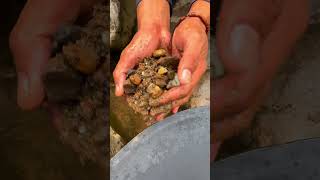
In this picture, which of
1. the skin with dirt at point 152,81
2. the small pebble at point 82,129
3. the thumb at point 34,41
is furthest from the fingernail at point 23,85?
the skin with dirt at point 152,81

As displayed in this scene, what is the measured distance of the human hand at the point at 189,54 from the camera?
1.17m

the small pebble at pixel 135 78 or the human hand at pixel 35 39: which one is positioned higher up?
the human hand at pixel 35 39

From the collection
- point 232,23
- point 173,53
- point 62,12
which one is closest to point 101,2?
point 62,12

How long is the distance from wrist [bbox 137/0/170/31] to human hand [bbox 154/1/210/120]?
0.04 meters

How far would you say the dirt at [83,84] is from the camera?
3.64 feet

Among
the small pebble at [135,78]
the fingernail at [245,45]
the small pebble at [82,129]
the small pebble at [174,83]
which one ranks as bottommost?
A: the small pebble at [82,129]

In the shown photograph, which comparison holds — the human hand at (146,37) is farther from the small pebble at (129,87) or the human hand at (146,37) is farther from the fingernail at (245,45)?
the fingernail at (245,45)

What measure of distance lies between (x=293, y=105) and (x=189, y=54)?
309 mm

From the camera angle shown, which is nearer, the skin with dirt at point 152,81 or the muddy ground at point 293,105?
the muddy ground at point 293,105

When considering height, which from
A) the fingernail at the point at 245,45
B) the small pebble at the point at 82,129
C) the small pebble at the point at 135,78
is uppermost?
the fingernail at the point at 245,45

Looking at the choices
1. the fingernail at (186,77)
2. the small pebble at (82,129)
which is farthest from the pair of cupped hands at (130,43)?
the small pebble at (82,129)

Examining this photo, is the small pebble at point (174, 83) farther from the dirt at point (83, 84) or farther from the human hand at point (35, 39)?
the human hand at point (35, 39)

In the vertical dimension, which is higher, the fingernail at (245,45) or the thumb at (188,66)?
the fingernail at (245,45)

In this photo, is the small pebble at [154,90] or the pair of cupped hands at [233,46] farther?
the small pebble at [154,90]
